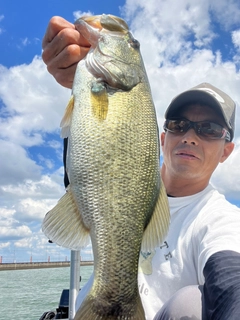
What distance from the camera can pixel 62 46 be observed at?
7.08 ft

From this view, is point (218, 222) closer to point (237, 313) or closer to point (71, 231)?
point (237, 313)

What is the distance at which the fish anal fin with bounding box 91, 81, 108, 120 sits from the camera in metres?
1.78

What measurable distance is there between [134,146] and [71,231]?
19.3 inches

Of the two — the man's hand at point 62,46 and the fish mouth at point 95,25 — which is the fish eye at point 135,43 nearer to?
the fish mouth at point 95,25

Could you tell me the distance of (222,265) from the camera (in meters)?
1.72

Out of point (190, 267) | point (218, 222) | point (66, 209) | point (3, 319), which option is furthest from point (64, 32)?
point (3, 319)

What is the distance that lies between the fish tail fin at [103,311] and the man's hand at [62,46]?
4.39 feet

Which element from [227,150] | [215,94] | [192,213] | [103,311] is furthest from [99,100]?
[227,150]

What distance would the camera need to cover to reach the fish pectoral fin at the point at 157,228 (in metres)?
1.75

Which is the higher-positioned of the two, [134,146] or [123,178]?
[134,146]

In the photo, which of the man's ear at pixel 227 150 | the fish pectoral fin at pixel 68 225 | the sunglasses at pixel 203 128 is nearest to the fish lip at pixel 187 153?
the sunglasses at pixel 203 128

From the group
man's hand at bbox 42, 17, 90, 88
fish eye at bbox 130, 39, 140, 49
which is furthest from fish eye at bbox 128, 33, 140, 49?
man's hand at bbox 42, 17, 90, 88

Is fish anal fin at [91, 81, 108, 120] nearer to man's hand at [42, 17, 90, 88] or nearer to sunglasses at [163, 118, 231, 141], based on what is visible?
man's hand at [42, 17, 90, 88]

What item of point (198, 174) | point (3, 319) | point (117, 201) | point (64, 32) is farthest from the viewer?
point (3, 319)
